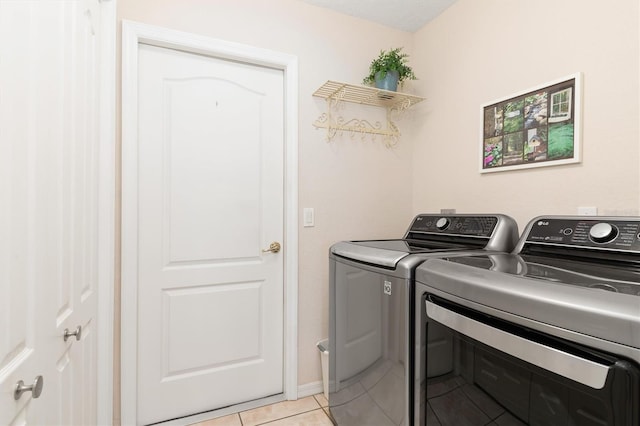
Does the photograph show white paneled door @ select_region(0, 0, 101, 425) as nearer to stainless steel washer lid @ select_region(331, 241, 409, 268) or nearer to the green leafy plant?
stainless steel washer lid @ select_region(331, 241, 409, 268)

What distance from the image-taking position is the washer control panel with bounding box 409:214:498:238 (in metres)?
1.55

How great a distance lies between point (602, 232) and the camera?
112 cm

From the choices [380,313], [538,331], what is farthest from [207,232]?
[538,331]

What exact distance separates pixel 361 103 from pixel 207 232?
1.30 meters

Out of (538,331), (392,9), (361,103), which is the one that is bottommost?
(538,331)

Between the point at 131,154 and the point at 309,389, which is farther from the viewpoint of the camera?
the point at 309,389

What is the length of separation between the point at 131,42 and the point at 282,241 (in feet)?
4.35

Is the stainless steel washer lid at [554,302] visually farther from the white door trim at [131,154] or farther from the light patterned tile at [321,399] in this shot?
the white door trim at [131,154]

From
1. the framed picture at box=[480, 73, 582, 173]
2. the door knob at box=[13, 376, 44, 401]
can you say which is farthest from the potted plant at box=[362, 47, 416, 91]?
the door knob at box=[13, 376, 44, 401]

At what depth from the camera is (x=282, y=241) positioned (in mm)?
2062

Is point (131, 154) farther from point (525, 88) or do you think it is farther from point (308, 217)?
point (525, 88)

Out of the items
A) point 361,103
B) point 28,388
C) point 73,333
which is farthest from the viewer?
point 361,103

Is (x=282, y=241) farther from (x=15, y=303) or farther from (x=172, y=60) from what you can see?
(x=15, y=303)

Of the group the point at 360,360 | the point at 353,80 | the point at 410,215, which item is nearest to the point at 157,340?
the point at 360,360
